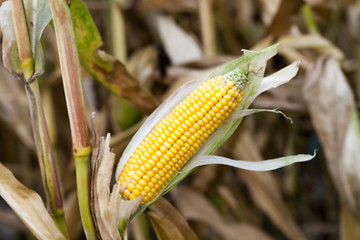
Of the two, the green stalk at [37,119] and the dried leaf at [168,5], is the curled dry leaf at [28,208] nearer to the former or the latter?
the green stalk at [37,119]

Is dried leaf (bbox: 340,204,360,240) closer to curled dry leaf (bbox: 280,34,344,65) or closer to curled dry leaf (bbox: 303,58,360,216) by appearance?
curled dry leaf (bbox: 303,58,360,216)

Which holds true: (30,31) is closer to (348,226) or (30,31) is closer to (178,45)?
(178,45)

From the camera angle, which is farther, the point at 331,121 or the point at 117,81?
the point at 331,121

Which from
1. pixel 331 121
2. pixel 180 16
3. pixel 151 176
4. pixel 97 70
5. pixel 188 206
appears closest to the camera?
pixel 151 176

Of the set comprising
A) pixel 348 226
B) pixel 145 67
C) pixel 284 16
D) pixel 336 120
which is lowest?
pixel 348 226

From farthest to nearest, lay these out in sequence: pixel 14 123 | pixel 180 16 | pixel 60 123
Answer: pixel 180 16, pixel 60 123, pixel 14 123

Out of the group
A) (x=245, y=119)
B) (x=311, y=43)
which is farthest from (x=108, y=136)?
(x=311, y=43)

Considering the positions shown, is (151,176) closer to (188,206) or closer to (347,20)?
(188,206)

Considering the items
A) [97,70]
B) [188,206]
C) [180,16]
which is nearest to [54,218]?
[97,70]
